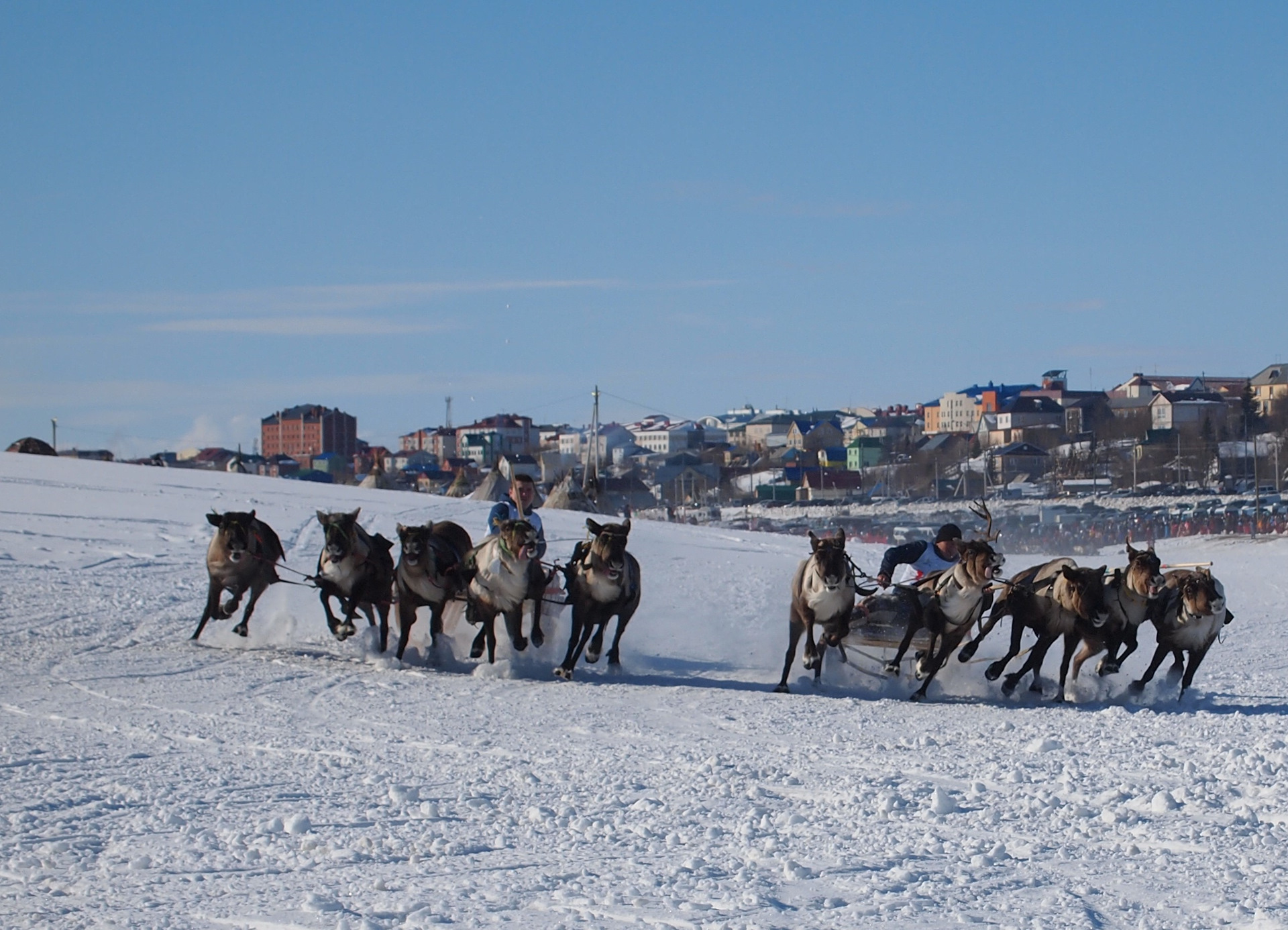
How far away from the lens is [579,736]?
32.0 ft

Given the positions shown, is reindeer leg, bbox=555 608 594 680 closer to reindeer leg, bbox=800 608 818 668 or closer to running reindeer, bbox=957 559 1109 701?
reindeer leg, bbox=800 608 818 668

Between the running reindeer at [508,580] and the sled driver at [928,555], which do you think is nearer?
the running reindeer at [508,580]

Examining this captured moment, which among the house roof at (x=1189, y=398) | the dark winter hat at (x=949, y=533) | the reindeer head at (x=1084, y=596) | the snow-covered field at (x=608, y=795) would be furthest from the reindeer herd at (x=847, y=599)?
the house roof at (x=1189, y=398)

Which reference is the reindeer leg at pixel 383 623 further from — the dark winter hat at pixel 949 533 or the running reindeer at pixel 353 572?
the dark winter hat at pixel 949 533

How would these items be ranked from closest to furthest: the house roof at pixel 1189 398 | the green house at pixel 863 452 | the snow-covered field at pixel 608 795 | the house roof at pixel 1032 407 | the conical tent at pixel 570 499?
the snow-covered field at pixel 608 795, the conical tent at pixel 570 499, the house roof at pixel 1189 398, the green house at pixel 863 452, the house roof at pixel 1032 407

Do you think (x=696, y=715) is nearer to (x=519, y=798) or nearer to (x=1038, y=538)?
(x=519, y=798)

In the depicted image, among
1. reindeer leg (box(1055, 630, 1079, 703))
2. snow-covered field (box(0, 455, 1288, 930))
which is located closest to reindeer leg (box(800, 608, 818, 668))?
snow-covered field (box(0, 455, 1288, 930))

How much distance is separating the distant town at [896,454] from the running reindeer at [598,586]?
3326cm

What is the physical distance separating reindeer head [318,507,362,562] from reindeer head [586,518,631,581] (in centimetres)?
235

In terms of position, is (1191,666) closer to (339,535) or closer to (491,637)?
(491,637)

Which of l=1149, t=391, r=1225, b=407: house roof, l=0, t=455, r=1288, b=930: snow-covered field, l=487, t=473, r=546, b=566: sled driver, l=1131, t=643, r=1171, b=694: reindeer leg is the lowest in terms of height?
l=0, t=455, r=1288, b=930: snow-covered field

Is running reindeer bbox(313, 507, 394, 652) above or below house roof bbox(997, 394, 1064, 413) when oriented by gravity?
below

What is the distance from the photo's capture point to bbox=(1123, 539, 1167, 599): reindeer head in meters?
11.9

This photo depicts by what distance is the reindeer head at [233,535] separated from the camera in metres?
15.1
